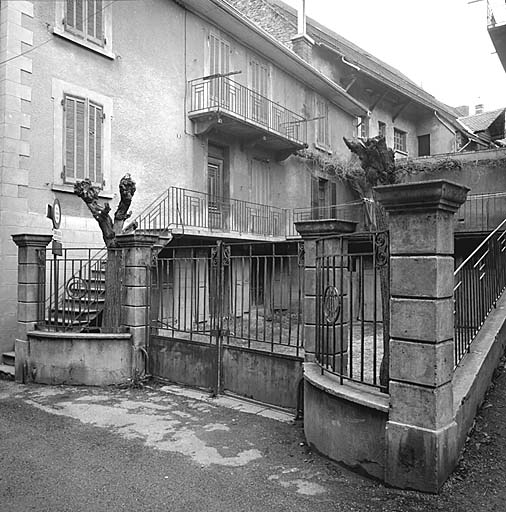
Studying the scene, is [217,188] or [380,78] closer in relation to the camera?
[217,188]

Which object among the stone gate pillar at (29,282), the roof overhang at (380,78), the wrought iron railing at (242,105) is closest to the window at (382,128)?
the roof overhang at (380,78)

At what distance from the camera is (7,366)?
8.38 metres

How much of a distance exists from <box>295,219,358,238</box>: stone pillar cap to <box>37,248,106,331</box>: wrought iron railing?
12.8 feet

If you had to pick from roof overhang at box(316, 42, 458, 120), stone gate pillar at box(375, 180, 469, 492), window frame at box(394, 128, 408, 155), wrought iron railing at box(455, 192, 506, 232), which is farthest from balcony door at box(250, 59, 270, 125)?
stone gate pillar at box(375, 180, 469, 492)

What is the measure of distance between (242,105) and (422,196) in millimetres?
11116

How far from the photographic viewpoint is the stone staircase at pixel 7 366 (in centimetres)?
802

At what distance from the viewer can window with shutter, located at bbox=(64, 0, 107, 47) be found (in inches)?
372

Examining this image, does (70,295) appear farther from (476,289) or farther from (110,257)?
(476,289)

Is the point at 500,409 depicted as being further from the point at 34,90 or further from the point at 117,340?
the point at 34,90

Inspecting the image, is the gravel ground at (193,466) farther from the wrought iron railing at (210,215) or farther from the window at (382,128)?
the window at (382,128)

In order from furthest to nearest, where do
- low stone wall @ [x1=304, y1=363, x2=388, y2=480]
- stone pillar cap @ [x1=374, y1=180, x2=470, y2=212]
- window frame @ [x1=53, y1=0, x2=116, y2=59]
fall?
1. window frame @ [x1=53, y1=0, x2=116, y2=59]
2. low stone wall @ [x1=304, y1=363, x2=388, y2=480]
3. stone pillar cap @ [x1=374, y1=180, x2=470, y2=212]

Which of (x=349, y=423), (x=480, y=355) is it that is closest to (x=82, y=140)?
(x=349, y=423)

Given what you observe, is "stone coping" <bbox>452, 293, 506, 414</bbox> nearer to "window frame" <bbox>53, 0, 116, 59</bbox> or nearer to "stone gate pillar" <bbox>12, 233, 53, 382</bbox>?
"stone gate pillar" <bbox>12, 233, 53, 382</bbox>

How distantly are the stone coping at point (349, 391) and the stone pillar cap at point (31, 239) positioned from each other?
17.0ft
